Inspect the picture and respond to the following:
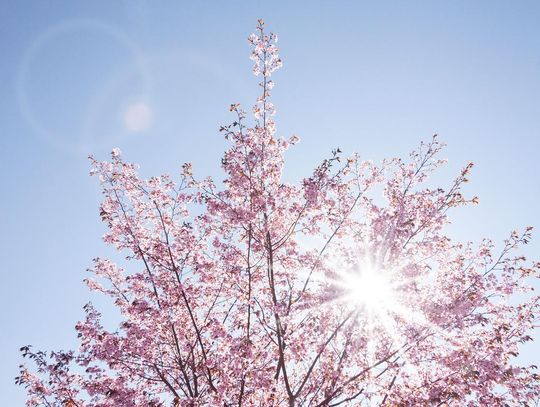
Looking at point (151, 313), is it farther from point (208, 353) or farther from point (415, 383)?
point (415, 383)

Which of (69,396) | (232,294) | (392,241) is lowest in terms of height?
(69,396)

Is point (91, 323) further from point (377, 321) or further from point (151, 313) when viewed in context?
point (377, 321)

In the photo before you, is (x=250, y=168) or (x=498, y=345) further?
(x=250, y=168)

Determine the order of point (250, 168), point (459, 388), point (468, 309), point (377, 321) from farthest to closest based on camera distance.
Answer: point (250, 168)
point (377, 321)
point (468, 309)
point (459, 388)

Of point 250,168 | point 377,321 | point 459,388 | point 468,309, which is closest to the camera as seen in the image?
point 459,388

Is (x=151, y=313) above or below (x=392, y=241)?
below

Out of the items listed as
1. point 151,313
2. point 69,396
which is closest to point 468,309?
point 151,313

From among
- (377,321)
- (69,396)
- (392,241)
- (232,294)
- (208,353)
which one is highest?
(392,241)

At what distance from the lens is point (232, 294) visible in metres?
10.4

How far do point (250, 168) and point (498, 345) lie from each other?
270 inches

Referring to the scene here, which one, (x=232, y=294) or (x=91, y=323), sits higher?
(x=232, y=294)

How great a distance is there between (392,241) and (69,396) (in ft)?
28.9

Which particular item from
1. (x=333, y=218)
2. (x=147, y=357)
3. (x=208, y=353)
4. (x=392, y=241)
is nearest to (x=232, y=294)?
(x=208, y=353)

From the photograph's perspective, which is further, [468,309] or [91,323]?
[91,323]
